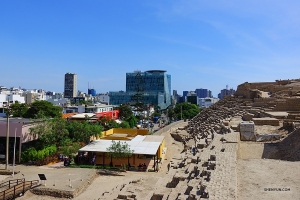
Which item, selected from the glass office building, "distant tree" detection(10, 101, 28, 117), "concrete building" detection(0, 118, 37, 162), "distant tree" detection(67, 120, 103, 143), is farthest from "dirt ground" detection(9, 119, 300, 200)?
the glass office building

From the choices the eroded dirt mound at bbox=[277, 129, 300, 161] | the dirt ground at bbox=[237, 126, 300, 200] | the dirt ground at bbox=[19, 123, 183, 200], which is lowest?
the dirt ground at bbox=[19, 123, 183, 200]

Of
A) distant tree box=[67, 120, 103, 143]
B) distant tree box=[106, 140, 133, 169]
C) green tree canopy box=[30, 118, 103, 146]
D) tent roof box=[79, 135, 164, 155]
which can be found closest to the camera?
distant tree box=[106, 140, 133, 169]

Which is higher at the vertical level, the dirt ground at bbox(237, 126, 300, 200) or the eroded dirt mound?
the eroded dirt mound

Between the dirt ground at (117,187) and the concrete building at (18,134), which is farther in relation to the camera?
the concrete building at (18,134)

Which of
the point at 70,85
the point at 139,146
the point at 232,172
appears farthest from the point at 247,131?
the point at 70,85

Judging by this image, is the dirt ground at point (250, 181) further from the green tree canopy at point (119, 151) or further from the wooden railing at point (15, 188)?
the green tree canopy at point (119, 151)

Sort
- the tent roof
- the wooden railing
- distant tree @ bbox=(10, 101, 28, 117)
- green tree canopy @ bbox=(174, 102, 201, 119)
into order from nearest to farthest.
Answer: the wooden railing < the tent roof < distant tree @ bbox=(10, 101, 28, 117) < green tree canopy @ bbox=(174, 102, 201, 119)

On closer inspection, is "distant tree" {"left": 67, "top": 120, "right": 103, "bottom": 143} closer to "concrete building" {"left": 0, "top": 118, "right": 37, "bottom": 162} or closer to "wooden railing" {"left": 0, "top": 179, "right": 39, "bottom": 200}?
"concrete building" {"left": 0, "top": 118, "right": 37, "bottom": 162}

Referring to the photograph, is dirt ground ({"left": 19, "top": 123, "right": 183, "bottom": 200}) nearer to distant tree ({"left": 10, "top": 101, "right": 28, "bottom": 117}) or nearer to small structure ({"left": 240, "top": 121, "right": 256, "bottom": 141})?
small structure ({"left": 240, "top": 121, "right": 256, "bottom": 141})

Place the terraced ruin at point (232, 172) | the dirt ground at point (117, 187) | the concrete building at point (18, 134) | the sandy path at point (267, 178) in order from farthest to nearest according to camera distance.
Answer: the concrete building at point (18, 134) → the dirt ground at point (117, 187) → the terraced ruin at point (232, 172) → the sandy path at point (267, 178)

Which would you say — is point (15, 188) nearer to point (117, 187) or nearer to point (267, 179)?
point (117, 187)

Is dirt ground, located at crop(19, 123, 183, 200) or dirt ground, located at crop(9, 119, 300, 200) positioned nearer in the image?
dirt ground, located at crop(9, 119, 300, 200)

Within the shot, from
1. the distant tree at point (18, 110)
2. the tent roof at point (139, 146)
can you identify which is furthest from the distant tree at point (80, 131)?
the distant tree at point (18, 110)

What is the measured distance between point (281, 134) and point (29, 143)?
64.3 feet
